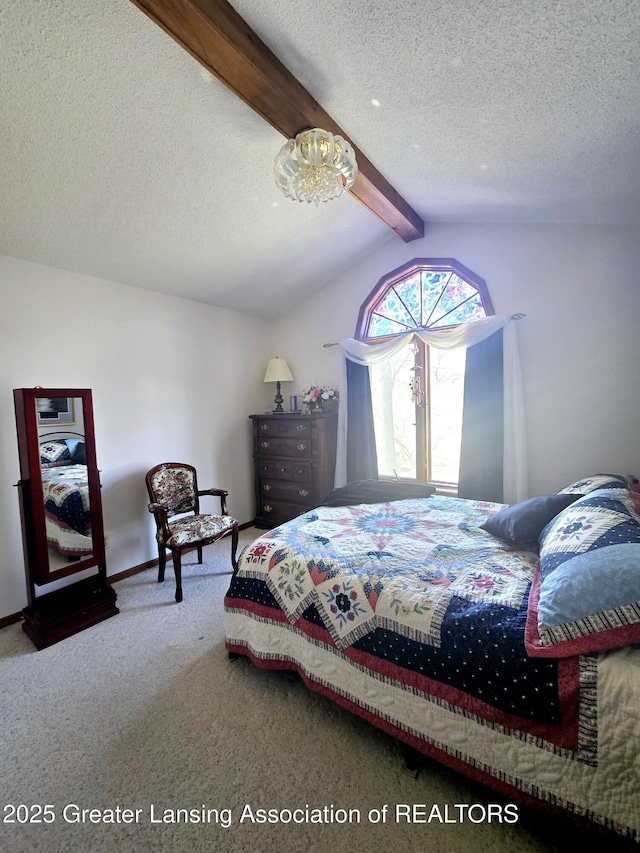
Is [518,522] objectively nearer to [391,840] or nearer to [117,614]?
[391,840]

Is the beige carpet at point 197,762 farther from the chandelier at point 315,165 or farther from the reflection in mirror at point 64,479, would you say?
the chandelier at point 315,165

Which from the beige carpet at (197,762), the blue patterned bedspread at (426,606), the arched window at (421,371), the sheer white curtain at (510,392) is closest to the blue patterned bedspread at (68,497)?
the beige carpet at (197,762)

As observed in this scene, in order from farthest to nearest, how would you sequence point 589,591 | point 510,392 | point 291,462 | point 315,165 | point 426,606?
point 291,462 → point 510,392 → point 315,165 → point 426,606 → point 589,591

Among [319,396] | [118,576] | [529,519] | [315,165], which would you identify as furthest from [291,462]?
[315,165]

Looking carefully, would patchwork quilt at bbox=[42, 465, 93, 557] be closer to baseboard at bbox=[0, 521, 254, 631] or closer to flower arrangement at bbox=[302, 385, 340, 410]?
baseboard at bbox=[0, 521, 254, 631]

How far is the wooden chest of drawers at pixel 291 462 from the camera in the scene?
3623 mm

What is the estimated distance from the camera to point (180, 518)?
3037mm

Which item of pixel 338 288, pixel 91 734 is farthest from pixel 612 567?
pixel 338 288

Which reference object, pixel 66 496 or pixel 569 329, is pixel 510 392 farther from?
pixel 66 496

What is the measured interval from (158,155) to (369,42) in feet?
3.98

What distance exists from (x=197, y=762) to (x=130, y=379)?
264cm

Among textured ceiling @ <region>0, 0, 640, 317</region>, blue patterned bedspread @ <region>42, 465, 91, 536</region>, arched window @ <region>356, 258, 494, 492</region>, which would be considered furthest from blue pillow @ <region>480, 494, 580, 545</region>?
blue patterned bedspread @ <region>42, 465, 91, 536</region>

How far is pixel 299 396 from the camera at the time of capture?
4.20m

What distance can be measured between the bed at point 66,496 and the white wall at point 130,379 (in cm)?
33
